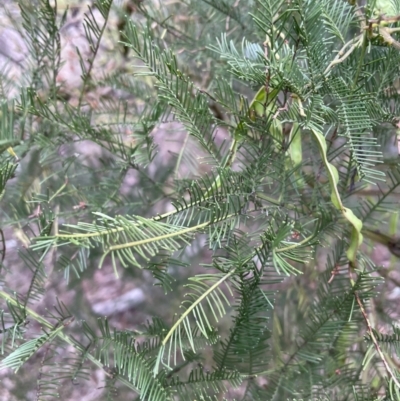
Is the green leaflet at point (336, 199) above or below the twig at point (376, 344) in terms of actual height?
above

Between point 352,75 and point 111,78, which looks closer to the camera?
point 352,75

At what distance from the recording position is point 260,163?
0.23 metres

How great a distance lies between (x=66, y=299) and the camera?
513 millimetres

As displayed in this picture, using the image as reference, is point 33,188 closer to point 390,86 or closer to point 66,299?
point 66,299

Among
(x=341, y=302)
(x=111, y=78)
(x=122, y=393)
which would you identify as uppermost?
(x=111, y=78)

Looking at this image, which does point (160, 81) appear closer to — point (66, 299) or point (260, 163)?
point (260, 163)

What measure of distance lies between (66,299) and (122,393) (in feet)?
0.55

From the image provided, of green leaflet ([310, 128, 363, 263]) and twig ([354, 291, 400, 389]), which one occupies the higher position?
→ green leaflet ([310, 128, 363, 263])

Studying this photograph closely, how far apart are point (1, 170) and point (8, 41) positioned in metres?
0.48

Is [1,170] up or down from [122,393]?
up

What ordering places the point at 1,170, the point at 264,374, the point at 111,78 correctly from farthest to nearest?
the point at 111,78
the point at 264,374
the point at 1,170

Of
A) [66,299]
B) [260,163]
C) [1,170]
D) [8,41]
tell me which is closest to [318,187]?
[260,163]

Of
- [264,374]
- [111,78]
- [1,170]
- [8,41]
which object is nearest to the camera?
[1,170]

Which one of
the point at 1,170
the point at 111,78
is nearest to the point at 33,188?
the point at 111,78
